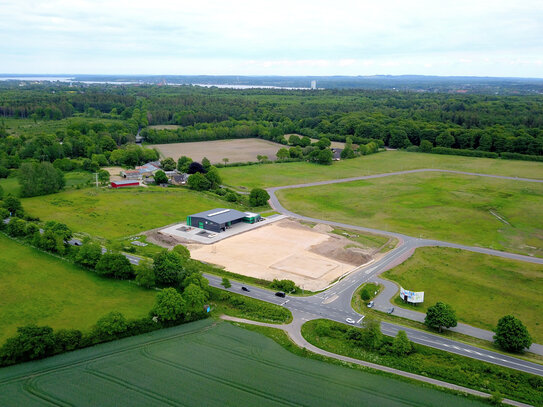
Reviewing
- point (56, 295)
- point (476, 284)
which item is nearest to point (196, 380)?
point (56, 295)

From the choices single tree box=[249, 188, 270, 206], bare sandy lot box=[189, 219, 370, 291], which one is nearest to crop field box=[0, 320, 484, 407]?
bare sandy lot box=[189, 219, 370, 291]

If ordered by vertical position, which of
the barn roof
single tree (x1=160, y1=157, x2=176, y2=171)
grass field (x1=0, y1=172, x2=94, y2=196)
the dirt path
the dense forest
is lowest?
the dirt path

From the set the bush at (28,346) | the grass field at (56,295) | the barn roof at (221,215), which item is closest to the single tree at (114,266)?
Answer: the grass field at (56,295)

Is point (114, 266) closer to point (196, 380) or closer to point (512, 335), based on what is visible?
→ point (196, 380)

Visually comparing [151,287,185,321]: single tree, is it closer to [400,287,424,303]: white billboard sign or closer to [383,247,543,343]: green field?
[383,247,543,343]: green field

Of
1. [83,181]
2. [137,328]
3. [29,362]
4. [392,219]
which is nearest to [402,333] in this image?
[137,328]
